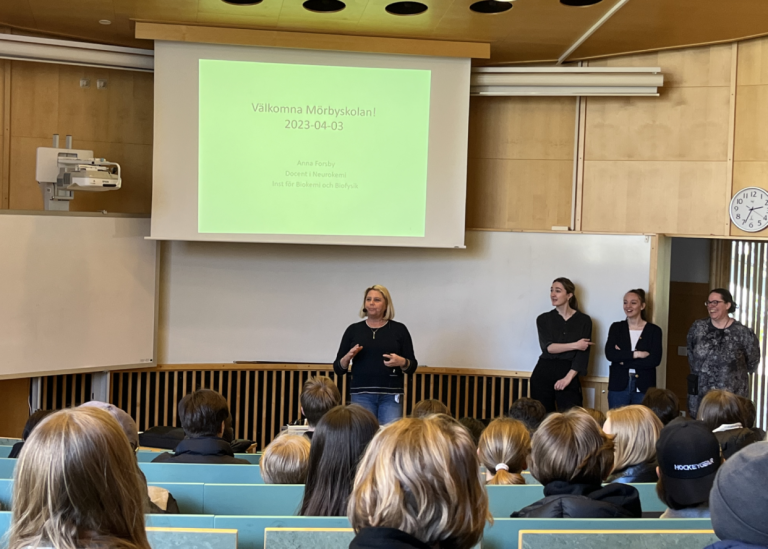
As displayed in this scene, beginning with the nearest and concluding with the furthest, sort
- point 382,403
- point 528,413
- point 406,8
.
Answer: point 528,413 < point 382,403 < point 406,8

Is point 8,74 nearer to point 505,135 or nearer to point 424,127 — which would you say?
point 424,127

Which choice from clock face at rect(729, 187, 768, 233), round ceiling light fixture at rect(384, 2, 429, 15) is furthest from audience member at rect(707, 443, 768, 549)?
clock face at rect(729, 187, 768, 233)

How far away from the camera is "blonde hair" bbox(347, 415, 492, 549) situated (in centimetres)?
133

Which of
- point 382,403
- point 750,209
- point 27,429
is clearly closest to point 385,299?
point 382,403

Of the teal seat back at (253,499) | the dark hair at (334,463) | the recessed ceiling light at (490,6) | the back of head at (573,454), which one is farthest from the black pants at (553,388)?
the dark hair at (334,463)

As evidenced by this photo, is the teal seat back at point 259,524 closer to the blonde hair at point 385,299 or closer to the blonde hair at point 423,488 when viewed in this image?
the blonde hair at point 423,488

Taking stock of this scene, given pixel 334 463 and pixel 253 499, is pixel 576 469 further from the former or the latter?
pixel 253 499

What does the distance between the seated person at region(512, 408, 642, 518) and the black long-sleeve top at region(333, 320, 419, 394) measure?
2.78 metres

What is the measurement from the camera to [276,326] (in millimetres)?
6703

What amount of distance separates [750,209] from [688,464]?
4.69 meters

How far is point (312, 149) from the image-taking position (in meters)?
6.32

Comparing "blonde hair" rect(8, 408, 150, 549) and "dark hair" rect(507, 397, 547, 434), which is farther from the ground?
"blonde hair" rect(8, 408, 150, 549)

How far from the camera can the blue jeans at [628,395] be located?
237 inches

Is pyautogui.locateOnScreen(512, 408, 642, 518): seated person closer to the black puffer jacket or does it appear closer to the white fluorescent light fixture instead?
the black puffer jacket
